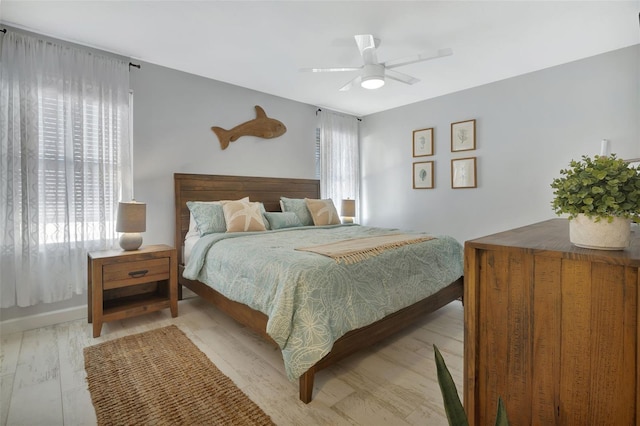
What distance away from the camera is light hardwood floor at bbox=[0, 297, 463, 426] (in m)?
1.57

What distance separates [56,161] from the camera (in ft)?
8.69

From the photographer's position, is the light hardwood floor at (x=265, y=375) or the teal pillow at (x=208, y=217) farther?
the teal pillow at (x=208, y=217)

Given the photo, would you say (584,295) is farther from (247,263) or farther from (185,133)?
(185,133)

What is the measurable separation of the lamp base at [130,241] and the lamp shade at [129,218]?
0.26 ft

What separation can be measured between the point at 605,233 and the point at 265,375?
1837 millimetres

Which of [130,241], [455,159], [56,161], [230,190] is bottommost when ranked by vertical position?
[130,241]

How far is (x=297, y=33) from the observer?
2.65m

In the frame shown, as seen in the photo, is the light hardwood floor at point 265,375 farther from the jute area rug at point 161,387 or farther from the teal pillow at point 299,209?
the teal pillow at point 299,209

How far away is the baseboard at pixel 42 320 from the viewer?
2.49m

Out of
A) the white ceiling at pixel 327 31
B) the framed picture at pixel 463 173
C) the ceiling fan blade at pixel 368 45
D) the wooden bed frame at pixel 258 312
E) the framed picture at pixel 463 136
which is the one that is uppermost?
the white ceiling at pixel 327 31

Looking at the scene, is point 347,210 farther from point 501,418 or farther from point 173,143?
point 501,418

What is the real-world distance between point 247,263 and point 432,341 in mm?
1544

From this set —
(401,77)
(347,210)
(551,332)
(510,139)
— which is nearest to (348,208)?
(347,210)

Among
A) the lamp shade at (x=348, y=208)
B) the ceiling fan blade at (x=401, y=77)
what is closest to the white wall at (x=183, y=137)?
the lamp shade at (x=348, y=208)
